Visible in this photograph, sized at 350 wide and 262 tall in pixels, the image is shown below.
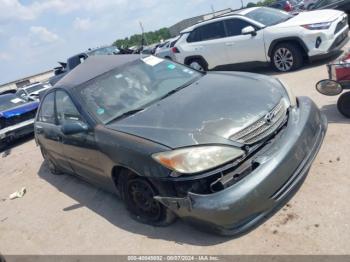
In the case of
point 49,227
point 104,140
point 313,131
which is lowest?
point 49,227

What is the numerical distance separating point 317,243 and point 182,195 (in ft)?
3.79

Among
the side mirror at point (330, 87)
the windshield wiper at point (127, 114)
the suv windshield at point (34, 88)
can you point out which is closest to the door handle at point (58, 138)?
the windshield wiper at point (127, 114)

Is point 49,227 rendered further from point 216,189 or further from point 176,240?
point 216,189

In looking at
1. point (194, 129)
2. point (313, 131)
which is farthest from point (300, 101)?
point (194, 129)

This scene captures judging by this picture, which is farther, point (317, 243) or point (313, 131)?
point (313, 131)

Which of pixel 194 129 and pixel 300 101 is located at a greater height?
pixel 194 129

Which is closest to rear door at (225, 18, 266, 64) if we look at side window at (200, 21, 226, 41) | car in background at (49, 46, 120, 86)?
side window at (200, 21, 226, 41)

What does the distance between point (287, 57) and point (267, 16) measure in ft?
4.48

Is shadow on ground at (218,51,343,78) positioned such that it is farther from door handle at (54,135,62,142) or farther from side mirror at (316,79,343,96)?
door handle at (54,135,62,142)

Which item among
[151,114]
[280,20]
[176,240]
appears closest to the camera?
[176,240]

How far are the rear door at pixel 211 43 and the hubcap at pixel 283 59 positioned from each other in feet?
4.59

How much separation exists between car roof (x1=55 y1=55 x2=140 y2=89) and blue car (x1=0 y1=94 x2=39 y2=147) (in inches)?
217

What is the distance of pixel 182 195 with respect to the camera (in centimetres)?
344

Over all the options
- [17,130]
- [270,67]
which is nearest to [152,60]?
[270,67]
